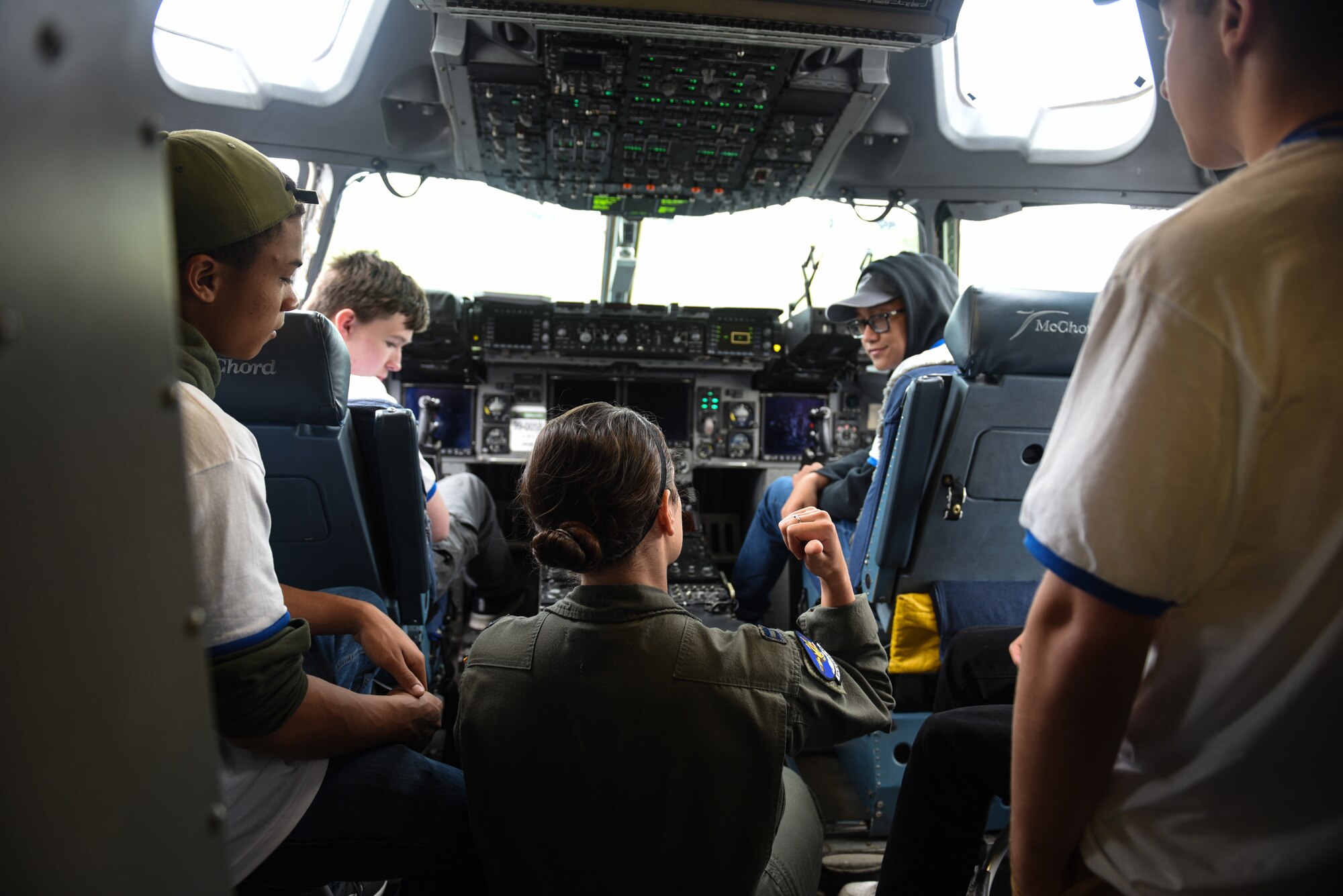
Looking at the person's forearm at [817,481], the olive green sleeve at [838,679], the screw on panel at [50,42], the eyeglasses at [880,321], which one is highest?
the screw on panel at [50,42]

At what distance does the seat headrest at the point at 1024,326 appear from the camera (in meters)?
1.87

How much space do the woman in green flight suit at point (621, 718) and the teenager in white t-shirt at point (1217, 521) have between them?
1.35 feet

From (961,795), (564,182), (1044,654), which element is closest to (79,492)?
(1044,654)

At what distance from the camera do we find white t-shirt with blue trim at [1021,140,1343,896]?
2.04ft

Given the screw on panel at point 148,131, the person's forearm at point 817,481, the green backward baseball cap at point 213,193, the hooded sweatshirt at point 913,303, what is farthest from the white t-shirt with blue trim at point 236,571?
the person's forearm at point 817,481

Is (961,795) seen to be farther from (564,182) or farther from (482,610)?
(564,182)

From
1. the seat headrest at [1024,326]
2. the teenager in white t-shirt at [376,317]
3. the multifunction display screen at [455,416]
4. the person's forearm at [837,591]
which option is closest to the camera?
the person's forearm at [837,591]

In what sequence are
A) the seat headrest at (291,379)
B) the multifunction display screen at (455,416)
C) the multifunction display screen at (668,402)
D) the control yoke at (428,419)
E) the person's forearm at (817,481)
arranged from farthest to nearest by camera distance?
the multifunction display screen at (668,402) → the multifunction display screen at (455,416) → the control yoke at (428,419) → the person's forearm at (817,481) → the seat headrest at (291,379)

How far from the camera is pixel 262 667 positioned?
964 mm

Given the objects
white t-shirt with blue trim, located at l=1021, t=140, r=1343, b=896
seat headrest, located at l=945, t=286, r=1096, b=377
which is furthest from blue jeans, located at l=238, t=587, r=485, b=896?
seat headrest, located at l=945, t=286, r=1096, b=377

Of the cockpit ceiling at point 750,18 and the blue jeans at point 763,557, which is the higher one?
the cockpit ceiling at point 750,18

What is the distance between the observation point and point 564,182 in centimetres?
366

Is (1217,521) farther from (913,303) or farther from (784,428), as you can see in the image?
(784,428)

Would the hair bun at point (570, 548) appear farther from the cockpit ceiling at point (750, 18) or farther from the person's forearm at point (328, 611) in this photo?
the cockpit ceiling at point (750, 18)
